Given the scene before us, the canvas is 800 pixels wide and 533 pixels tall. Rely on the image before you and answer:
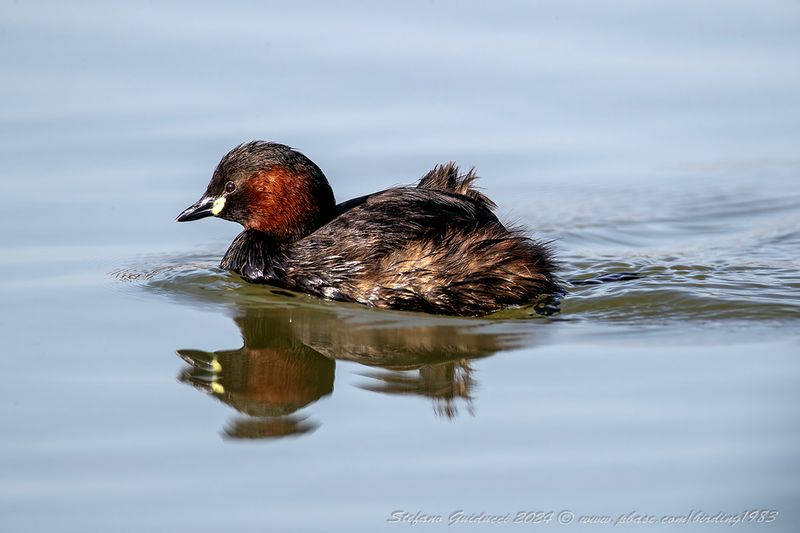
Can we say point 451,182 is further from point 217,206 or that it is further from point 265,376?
point 265,376

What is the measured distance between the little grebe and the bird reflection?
9.8 inches

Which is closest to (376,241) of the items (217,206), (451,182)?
(451,182)

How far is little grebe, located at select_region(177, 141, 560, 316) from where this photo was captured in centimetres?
790

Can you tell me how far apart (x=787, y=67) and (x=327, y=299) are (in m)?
6.23

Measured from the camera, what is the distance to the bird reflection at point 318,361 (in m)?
→ 6.39

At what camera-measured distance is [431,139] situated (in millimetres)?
11172

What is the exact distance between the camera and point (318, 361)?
7.10m

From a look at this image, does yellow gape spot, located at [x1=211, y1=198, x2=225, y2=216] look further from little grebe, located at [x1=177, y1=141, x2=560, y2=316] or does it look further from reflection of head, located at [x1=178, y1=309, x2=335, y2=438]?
reflection of head, located at [x1=178, y1=309, x2=335, y2=438]

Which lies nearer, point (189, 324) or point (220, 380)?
point (220, 380)

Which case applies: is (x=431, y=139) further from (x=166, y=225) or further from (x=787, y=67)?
(x=787, y=67)

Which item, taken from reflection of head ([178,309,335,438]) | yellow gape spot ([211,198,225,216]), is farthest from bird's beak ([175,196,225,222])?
reflection of head ([178,309,335,438])

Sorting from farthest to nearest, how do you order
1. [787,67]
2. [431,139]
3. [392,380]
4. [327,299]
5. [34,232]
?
[787,67], [431,139], [34,232], [327,299], [392,380]

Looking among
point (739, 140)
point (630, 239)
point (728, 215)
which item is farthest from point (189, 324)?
point (739, 140)

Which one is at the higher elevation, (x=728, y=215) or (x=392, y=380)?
(x=728, y=215)
